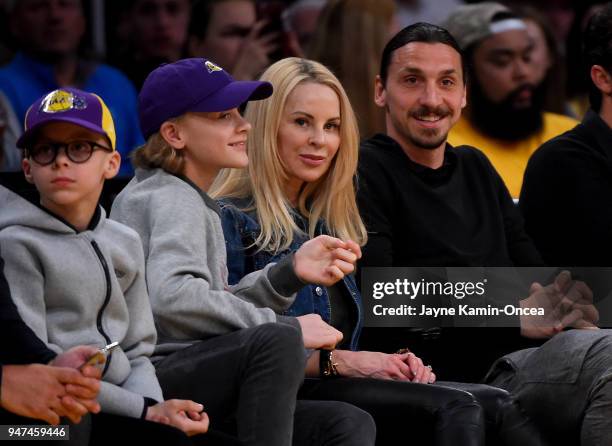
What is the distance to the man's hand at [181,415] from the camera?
2518mm

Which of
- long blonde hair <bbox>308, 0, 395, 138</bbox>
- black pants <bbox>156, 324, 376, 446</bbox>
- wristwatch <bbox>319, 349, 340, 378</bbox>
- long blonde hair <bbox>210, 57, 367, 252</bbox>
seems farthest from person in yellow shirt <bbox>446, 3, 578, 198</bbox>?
black pants <bbox>156, 324, 376, 446</bbox>

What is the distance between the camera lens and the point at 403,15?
5531mm

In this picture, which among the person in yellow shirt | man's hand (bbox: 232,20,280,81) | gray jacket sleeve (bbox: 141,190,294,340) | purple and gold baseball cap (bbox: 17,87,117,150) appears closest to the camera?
purple and gold baseball cap (bbox: 17,87,117,150)

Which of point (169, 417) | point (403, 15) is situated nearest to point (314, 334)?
point (169, 417)

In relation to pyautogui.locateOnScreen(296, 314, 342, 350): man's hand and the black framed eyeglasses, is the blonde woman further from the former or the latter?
the black framed eyeglasses

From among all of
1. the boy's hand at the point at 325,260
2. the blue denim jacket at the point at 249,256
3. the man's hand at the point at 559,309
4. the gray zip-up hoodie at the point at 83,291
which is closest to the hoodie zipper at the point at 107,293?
the gray zip-up hoodie at the point at 83,291

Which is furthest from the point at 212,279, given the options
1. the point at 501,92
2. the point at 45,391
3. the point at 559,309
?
the point at 501,92

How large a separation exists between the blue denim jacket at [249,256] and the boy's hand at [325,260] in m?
0.30

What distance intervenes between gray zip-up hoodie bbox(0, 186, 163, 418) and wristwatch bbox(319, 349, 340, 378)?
1.95 ft

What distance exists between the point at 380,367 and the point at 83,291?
0.92 m

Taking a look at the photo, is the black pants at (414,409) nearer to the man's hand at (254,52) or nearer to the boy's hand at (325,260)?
the boy's hand at (325,260)

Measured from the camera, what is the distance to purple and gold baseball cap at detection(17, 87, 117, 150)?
2.54m

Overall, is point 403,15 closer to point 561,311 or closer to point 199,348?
point 561,311

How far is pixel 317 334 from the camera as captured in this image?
2.91 m
